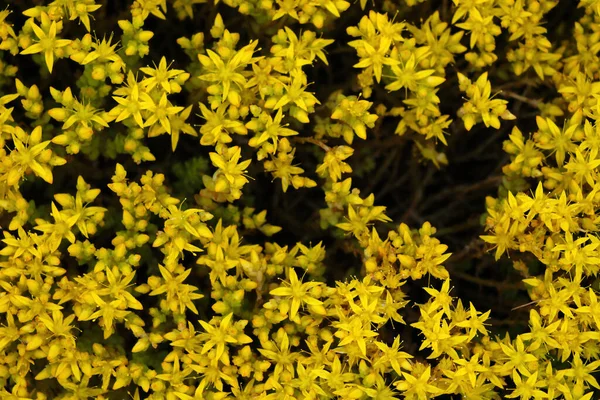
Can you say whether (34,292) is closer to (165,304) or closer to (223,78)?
(165,304)

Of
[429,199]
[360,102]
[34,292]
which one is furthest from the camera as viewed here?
[429,199]

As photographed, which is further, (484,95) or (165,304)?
(484,95)

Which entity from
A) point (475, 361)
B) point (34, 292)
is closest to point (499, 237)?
point (475, 361)

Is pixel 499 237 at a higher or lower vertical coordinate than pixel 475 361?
higher

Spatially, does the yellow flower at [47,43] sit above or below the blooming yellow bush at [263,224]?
above

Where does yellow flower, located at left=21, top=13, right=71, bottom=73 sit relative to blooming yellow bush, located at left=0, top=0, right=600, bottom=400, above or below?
above

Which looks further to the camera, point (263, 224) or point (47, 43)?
point (263, 224)

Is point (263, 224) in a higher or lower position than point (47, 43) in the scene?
lower

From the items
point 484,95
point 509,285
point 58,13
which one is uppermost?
point 58,13
